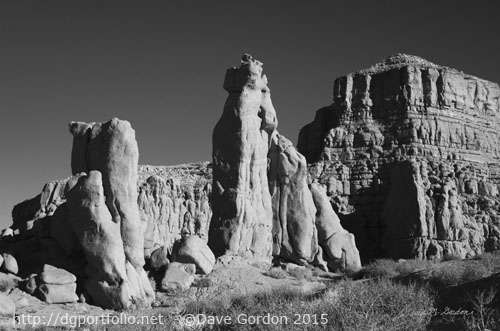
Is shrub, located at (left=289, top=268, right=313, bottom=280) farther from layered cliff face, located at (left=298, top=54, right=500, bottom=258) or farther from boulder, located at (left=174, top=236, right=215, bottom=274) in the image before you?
layered cliff face, located at (left=298, top=54, right=500, bottom=258)

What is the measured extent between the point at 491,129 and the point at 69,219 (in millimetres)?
58747

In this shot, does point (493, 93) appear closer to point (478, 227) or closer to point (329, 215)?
point (478, 227)

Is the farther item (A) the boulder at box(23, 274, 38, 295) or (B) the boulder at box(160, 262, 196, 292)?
(B) the boulder at box(160, 262, 196, 292)

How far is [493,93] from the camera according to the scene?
72.7m

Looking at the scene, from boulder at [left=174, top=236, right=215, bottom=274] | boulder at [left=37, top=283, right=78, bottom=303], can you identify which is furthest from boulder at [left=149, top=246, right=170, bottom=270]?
boulder at [left=37, top=283, right=78, bottom=303]

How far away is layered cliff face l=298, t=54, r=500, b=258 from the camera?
41469mm

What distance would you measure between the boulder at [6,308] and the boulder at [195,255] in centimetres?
697

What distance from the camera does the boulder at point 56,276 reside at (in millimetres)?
19547

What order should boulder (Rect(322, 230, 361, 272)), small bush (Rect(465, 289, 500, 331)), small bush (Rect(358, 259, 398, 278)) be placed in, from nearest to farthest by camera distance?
small bush (Rect(465, 289, 500, 331)) < small bush (Rect(358, 259, 398, 278)) < boulder (Rect(322, 230, 361, 272))

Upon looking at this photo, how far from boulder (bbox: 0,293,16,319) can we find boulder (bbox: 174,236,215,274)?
697 cm

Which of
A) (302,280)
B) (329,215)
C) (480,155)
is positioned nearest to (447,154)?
(480,155)

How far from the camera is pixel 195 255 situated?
75.5 feet

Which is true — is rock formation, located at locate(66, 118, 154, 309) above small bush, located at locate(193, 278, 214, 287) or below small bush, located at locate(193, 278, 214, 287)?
above

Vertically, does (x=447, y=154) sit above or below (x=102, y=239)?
above
